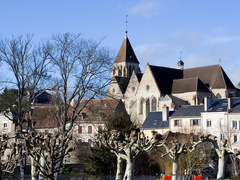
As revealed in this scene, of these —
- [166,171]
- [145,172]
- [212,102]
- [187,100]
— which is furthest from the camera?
[187,100]

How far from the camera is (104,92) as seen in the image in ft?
113

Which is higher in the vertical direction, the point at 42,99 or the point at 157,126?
the point at 42,99

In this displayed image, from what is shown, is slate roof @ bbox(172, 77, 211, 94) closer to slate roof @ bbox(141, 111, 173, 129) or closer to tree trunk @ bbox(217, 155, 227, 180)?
slate roof @ bbox(141, 111, 173, 129)

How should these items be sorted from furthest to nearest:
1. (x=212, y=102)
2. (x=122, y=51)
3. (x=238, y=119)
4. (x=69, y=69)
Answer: (x=122, y=51) → (x=212, y=102) → (x=238, y=119) → (x=69, y=69)

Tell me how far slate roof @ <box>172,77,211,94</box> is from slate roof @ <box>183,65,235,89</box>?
2817 mm

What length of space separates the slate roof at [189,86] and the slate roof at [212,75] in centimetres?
282

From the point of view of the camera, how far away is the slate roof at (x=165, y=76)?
299 feet

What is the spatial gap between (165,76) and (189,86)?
23.1 ft

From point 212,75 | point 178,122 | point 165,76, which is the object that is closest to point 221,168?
point 178,122

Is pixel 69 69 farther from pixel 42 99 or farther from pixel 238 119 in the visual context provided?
pixel 42 99

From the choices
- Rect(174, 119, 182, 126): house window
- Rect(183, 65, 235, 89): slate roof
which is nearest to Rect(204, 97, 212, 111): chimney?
Rect(174, 119, 182, 126): house window

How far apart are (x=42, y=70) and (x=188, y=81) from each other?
190 ft

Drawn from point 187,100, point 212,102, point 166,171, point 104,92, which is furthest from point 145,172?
point 187,100

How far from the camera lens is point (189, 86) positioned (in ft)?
290
